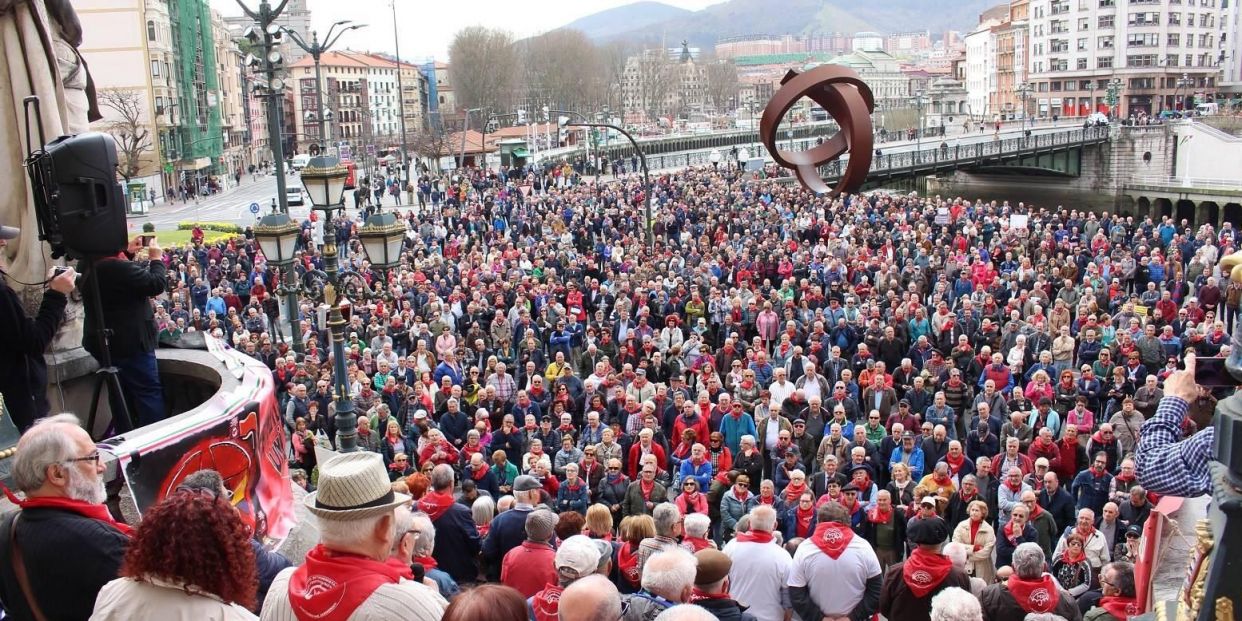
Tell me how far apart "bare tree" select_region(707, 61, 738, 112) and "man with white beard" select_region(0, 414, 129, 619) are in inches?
5965

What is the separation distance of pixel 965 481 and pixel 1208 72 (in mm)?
93253

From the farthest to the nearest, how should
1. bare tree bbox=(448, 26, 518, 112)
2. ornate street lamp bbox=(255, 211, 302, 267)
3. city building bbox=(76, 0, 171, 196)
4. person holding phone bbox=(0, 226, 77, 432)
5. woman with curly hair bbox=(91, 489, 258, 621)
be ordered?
bare tree bbox=(448, 26, 518, 112)
city building bbox=(76, 0, 171, 196)
ornate street lamp bbox=(255, 211, 302, 267)
person holding phone bbox=(0, 226, 77, 432)
woman with curly hair bbox=(91, 489, 258, 621)

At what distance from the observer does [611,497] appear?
28.0ft

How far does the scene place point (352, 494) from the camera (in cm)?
312

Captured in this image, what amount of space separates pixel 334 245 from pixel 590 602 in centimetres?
700

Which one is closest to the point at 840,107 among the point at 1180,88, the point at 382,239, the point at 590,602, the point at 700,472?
the point at 700,472

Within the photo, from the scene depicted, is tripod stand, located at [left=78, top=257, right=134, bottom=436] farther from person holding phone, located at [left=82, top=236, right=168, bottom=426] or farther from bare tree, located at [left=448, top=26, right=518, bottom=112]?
bare tree, located at [left=448, top=26, right=518, bottom=112]

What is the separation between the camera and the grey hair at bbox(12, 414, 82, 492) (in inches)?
128

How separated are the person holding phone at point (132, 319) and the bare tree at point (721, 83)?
14894 centimetres

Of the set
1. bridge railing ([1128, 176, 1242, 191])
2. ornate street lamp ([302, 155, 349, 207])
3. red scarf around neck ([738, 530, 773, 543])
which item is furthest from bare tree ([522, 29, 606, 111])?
red scarf around neck ([738, 530, 773, 543])

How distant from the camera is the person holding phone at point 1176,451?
239 cm

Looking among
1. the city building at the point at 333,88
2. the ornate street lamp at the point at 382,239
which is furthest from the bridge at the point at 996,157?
the city building at the point at 333,88

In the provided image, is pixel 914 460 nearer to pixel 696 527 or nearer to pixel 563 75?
pixel 696 527

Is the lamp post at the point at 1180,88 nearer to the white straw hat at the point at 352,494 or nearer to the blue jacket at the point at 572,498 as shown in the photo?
the blue jacket at the point at 572,498
